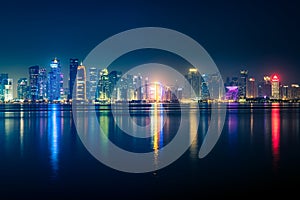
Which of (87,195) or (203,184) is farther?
(203,184)

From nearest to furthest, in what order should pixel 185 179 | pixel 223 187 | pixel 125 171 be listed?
pixel 223 187
pixel 185 179
pixel 125 171

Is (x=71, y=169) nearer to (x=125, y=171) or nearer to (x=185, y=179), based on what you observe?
(x=125, y=171)

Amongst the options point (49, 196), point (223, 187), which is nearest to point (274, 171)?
point (223, 187)

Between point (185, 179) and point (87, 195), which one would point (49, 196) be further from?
point (185, 179)

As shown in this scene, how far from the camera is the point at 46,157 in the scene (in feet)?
59.3

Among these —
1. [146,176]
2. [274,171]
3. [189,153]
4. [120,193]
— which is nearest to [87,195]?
[120,193]

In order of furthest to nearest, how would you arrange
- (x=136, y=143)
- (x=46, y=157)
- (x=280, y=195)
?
(x=136, y=143) → (x=46, y=157) → (x=280, y=195)

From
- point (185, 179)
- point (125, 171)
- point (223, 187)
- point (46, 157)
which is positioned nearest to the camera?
point (223, 187)

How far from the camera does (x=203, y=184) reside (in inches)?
482

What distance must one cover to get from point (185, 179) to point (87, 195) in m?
3.56

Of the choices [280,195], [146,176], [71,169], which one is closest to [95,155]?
[71,169]

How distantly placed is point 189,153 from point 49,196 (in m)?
9.22

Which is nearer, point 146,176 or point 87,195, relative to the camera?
point 87,195

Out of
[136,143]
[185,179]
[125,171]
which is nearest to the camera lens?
[185,179]
